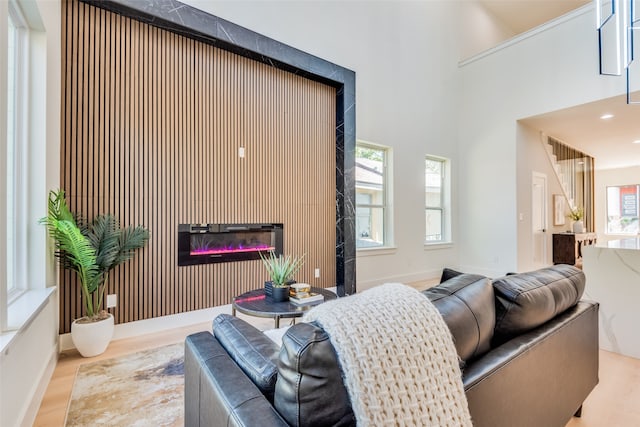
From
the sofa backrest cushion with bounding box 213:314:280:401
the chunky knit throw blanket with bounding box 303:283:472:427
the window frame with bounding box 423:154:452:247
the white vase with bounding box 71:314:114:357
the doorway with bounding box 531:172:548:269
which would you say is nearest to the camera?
the chunky knit throw blanket with bounding box 303:283:472:427

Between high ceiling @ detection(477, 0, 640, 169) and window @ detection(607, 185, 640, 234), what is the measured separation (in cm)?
72

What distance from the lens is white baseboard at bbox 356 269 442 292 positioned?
4.79 metres

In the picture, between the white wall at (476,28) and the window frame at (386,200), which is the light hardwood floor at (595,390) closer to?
the window frame at (386,200)

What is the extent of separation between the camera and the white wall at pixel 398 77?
427 centimetres

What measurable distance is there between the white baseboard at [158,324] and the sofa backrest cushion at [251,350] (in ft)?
7.23

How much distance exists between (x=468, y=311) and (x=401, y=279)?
436cm

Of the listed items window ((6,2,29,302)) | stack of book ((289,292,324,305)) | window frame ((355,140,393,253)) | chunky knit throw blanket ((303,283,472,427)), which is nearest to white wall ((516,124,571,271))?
window frame ((355,140,393,253))

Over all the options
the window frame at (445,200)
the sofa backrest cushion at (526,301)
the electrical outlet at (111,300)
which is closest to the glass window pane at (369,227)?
the window frame at (445,200)

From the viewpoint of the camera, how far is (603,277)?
2.73 meters

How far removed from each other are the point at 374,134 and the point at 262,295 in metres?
3.38

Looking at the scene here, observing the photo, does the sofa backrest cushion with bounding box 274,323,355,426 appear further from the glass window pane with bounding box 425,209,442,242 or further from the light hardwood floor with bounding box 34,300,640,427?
the glass window pane with bounding box 425,209,442,242

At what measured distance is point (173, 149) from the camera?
10.7ft

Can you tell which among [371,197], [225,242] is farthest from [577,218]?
[225,242]

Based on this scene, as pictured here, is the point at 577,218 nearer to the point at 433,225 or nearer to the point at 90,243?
the point at 433,225
